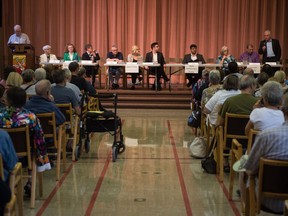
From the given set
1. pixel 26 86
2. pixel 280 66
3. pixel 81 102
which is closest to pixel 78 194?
pixel 81 102

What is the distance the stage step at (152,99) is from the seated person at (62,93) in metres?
5.18

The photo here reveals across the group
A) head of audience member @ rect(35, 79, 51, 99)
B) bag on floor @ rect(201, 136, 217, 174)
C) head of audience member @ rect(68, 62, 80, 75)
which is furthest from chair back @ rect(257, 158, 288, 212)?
head of audience member @ rect(68, 62, 80, 75)

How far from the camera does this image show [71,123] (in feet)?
20.9

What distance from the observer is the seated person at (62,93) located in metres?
6.38

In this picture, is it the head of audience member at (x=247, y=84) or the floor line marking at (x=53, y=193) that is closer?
the floor line marking at (x=53, y=193)

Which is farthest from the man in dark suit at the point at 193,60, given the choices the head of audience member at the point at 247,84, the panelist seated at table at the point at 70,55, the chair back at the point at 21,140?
the chair back at the point at 21,140

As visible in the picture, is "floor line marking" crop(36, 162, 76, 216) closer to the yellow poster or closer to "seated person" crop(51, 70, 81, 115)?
"seated person" crop(51, 70, 81, 115)

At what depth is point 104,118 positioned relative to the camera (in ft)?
22.3

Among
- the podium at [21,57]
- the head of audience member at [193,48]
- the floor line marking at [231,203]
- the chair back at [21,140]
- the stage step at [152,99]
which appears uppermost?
the head of audience member at [193,48]

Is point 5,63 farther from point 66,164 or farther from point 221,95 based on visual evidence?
point 221,95

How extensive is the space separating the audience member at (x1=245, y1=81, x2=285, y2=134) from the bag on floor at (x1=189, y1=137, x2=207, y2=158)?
2.36m

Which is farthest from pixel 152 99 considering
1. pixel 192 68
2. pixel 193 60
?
pixel 193 60

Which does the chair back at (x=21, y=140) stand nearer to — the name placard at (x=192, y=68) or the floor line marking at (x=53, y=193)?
the floor line marking at (x=53, y=193)

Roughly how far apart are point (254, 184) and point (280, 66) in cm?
883
